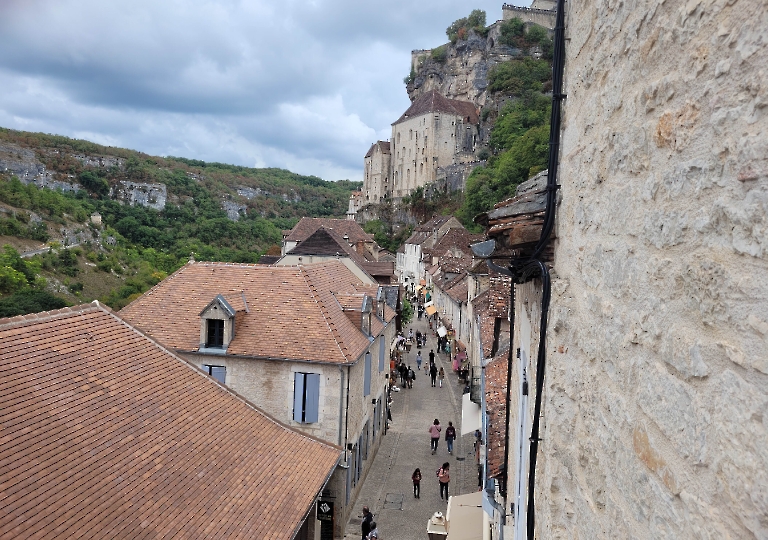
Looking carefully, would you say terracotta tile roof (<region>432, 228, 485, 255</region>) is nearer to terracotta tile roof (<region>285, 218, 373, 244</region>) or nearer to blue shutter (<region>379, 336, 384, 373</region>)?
terracotta tile roof (<region>285, 218, 373, 244</region>)

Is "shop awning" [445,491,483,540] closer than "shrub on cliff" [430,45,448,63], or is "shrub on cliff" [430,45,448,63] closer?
"shop awning" [445,491,483,540]

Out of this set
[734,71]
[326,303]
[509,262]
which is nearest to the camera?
[734,71]

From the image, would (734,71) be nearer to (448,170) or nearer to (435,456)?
(435,456)

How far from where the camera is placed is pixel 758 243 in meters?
1.54

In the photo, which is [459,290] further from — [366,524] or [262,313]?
[366,524]

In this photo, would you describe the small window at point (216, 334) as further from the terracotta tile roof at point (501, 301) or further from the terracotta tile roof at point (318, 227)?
the terracotta tile roof at point (318, 227)

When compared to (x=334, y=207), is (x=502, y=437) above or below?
below

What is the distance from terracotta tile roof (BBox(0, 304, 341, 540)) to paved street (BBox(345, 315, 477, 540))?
19.2 feet

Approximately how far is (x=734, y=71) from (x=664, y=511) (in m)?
1.47

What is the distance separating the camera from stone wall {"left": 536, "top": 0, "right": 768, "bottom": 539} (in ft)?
5.19

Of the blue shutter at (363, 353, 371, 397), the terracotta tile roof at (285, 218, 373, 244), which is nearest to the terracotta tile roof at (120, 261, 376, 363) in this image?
the blue shutter at (363, 353, 371, 397)

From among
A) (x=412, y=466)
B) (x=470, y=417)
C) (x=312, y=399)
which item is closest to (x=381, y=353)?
(x=412, y=466)

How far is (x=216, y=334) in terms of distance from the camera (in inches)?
607

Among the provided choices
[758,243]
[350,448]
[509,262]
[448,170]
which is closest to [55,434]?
[509,262]
